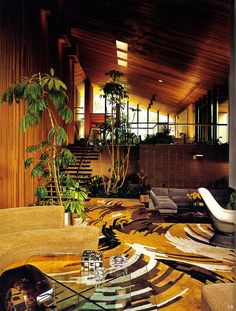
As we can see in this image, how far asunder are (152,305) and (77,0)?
23.1 ft

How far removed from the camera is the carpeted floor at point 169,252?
346cm

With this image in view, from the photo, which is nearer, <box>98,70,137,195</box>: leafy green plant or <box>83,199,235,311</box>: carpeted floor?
<box>83,199,235,311</box>: carpeted floor

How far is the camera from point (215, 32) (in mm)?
6328

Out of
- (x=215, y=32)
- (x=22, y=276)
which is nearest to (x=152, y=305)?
(x=22, y=276)

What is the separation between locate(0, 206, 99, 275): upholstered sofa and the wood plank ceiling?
381cm

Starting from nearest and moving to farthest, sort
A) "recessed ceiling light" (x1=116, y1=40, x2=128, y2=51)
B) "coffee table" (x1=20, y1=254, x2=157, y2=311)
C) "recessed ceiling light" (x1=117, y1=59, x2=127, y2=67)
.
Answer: "coffee table" (x1=20, y1=254, x2=157, y2=311), "recessed ceiling light" (x1=116, y1=40, x2=128, y2=51), "recessed ceiling light" (x1=117, y1=59, x2=127, y2=67)

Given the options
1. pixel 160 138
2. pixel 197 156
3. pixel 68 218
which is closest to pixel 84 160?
pixel 160 138

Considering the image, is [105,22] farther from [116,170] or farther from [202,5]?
[116,170]

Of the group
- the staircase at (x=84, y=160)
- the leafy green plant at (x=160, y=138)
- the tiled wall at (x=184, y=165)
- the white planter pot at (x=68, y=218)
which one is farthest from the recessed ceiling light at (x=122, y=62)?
the white planter pot at (x=68, y=218)

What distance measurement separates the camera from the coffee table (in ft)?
8.69

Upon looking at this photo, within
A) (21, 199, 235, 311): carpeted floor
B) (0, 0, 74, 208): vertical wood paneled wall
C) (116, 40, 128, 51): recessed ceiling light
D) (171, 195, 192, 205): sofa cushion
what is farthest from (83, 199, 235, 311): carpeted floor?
(116, 40, 128, 51): recessed ceiling light

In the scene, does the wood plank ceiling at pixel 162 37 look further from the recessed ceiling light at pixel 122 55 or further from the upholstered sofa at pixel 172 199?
the upholstered sofa at pixel 172 199

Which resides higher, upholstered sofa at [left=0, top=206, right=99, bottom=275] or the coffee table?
upholstered sofa at [left=0, top=206, right=99, bottom=275]

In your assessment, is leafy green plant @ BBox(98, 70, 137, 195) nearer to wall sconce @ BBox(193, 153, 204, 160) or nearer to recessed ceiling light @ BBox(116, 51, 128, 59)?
recessed ceiling light @ BBox(116, 51, 128, 59)
